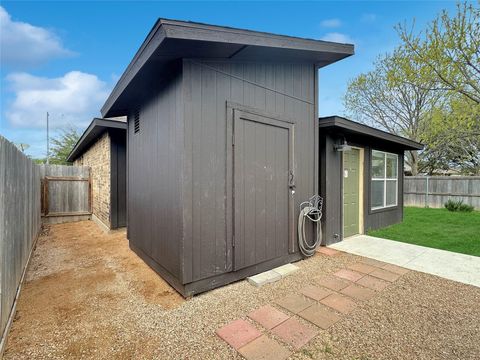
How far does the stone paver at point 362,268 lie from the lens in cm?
346

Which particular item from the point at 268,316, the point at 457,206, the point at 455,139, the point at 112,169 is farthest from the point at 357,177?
the point at 457,206

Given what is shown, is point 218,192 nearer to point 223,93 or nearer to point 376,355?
point 223,93

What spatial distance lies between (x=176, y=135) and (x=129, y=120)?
2.20 m

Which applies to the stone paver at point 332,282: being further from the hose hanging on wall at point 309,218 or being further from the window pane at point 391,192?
the window pane at point 391,192

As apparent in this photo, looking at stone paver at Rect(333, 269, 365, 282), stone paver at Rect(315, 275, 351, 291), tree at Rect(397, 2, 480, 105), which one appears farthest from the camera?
tree at Rect(397, 2, 480, 105)

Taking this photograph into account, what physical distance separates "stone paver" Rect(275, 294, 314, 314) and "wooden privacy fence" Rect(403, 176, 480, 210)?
38.3 ft

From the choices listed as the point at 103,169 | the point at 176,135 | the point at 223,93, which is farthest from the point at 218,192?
the point at 103,169

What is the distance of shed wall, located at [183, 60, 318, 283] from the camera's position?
8.70ft

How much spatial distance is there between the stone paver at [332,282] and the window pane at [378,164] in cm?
372

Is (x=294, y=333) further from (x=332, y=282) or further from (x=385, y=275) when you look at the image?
(x=385, y=275)

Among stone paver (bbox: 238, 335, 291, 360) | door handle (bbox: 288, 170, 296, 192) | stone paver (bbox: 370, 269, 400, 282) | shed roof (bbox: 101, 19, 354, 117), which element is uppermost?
shed roof (bbox: 101, 19, 354, 117)

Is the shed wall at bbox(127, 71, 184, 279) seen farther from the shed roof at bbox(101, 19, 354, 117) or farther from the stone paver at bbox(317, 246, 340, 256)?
the stone paver at bbox(317, 246, 340, 256)

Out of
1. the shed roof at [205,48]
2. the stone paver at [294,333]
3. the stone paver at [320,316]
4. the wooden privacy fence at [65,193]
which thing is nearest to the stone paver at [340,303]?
the stone paver at [320,316]

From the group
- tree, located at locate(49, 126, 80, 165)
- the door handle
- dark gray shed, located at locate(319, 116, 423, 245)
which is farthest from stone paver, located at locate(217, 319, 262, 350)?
tree, located at locate(49, 126, 80, 165)
